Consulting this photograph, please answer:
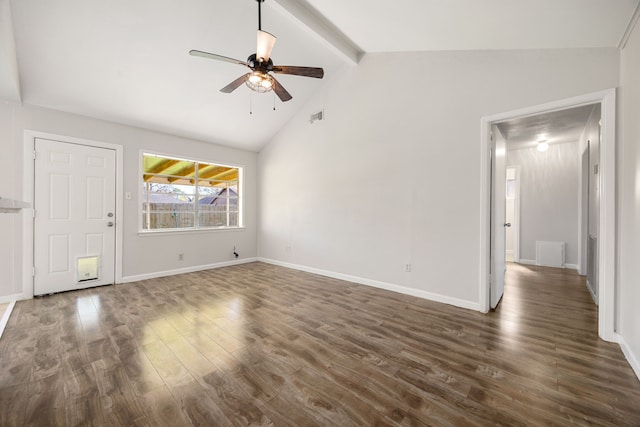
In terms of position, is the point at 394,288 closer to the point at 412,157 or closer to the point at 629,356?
the point at 412,157

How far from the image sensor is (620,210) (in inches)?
86.7

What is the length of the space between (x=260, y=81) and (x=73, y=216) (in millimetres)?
3548

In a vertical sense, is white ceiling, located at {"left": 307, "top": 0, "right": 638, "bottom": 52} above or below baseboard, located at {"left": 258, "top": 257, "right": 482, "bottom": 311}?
above

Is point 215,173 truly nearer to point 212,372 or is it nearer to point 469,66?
point 212,372

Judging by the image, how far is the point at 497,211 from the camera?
3.18 meters

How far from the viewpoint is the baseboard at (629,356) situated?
5.94ft

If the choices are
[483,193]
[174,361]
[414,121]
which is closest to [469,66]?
[414,121]

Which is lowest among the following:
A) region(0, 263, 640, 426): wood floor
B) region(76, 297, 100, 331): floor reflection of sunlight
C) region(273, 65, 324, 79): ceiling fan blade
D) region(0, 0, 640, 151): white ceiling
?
region(76, 297, 100, 331): floor reflection of sunlight

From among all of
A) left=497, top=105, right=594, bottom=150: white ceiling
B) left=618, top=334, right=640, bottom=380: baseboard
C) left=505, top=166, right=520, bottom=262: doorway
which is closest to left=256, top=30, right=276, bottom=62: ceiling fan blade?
left=497, top=105, right=594, bottom=150: white ceiling

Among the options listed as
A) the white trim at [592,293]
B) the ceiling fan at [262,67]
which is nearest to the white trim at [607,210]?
the white trim at [592,293]

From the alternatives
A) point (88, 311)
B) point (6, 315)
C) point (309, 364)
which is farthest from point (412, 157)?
point (6, 315)

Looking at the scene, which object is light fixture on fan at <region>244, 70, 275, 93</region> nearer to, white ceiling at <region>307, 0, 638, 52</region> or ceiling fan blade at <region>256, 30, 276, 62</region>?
ceiling fan blade at <region>256, 30, 276, 62</region>

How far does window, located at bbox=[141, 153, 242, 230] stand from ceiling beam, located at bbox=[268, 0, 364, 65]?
336cm

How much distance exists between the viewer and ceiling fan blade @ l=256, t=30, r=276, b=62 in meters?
2.25
